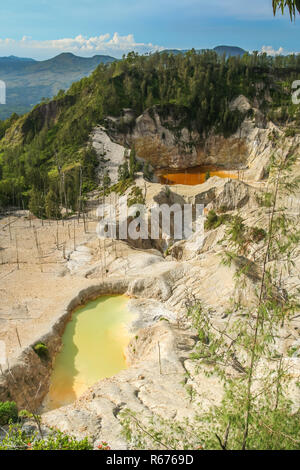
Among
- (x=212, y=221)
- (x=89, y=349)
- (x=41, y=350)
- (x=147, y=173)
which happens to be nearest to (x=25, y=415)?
(x=41, y=350)

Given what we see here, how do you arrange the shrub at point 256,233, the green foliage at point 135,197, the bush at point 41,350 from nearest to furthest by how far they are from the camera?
the shrub at point 256,233
the bush at point 41,350
the green foliage at point 135,197

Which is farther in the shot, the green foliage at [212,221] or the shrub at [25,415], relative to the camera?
the green foliage at [212,221]

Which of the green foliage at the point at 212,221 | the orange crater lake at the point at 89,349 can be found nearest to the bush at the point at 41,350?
the orange crater lake at the point at 89,349

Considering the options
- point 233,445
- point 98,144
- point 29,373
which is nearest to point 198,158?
point 98,144

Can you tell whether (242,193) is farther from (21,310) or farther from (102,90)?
(102,90)

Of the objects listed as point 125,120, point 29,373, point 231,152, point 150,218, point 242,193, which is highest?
point 125,120

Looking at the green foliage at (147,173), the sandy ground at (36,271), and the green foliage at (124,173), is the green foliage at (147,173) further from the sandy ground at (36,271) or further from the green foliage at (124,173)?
the sandy ground at (36,271)

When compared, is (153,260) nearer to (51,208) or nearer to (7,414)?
(7,414)
